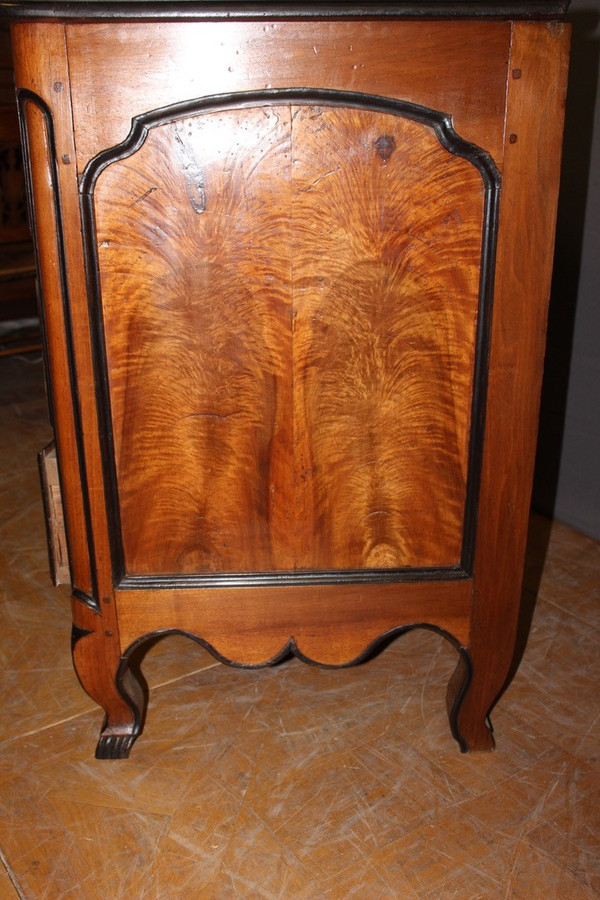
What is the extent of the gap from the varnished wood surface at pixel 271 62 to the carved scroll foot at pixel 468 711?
2.96ft

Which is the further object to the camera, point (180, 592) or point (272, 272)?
point (180, 592)

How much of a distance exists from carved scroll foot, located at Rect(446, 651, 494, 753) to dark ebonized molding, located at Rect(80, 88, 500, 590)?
210 millimetres

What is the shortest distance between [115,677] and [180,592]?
202 millimetres

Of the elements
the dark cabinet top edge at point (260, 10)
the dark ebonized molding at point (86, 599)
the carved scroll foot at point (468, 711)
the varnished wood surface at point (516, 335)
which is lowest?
the carved scroll foot at point (468, 711)

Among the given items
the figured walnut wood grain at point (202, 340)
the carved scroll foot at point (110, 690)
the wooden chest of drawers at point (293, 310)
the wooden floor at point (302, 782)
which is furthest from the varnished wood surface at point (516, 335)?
the carved scroll foot at point (110, 690)

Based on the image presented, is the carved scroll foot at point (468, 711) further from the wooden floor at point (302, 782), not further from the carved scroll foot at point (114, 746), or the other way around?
the carved scroll foot at point (114, 746)

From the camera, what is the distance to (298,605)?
144 cm

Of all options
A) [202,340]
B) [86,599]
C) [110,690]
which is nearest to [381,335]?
[202,340]

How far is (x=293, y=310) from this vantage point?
1.25m

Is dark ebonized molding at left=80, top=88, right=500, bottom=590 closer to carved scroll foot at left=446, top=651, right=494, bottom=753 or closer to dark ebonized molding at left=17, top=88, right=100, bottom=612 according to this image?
dark ebonized molding at left=17, top=88, right=100, bottom=612

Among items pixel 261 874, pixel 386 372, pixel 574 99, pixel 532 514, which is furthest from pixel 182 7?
pixel 532 514

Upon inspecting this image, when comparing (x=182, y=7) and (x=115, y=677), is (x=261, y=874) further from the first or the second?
(x=182, y=7)

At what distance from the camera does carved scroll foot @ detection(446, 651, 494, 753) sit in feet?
4.91

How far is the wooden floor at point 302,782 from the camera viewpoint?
1312 mm
